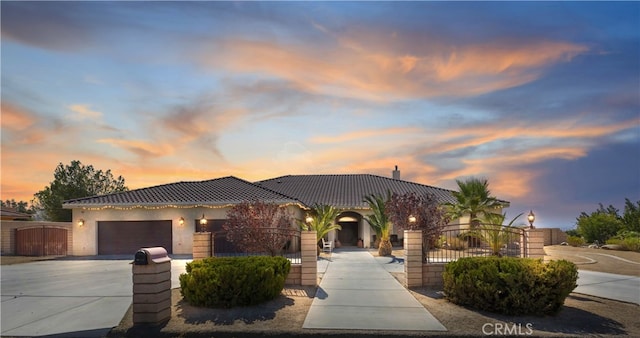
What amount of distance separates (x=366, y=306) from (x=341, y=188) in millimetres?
25532

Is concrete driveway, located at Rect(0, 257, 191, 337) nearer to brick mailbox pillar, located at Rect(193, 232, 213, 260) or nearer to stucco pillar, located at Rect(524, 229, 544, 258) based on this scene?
brick mailbox pillar, located at Rect(193, 232, 213, 260)

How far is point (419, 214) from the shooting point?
62.3 ft

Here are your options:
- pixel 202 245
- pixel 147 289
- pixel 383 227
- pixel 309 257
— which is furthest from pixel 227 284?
pixel 383 227

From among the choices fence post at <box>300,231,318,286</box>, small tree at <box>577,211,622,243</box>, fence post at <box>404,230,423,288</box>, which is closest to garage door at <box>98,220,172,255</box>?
fence post at <box>300,231,318,286</box>

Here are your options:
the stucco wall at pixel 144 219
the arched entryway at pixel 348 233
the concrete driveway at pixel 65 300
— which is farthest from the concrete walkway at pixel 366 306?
the arched entryway at pixel 348 233

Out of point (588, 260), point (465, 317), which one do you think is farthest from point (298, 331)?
point (588, 260)

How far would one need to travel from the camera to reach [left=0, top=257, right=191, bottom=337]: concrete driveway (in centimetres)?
927

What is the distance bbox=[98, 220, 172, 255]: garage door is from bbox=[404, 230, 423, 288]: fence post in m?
17.0

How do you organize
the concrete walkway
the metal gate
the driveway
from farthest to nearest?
1. the metal gate
2. the driveway
3. the concrete walkway

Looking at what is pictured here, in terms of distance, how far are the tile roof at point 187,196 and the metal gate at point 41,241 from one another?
2.39 meters

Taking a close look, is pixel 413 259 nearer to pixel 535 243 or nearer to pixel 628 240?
pixel 535 243

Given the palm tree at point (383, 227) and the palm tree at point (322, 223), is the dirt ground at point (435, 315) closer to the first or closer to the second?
the palm tree at point (322, 223)

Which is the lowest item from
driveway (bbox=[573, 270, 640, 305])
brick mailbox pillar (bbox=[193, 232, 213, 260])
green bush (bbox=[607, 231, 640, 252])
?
green bush (bbox=[607, 231, 640, 252])

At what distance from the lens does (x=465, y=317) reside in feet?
32.3
